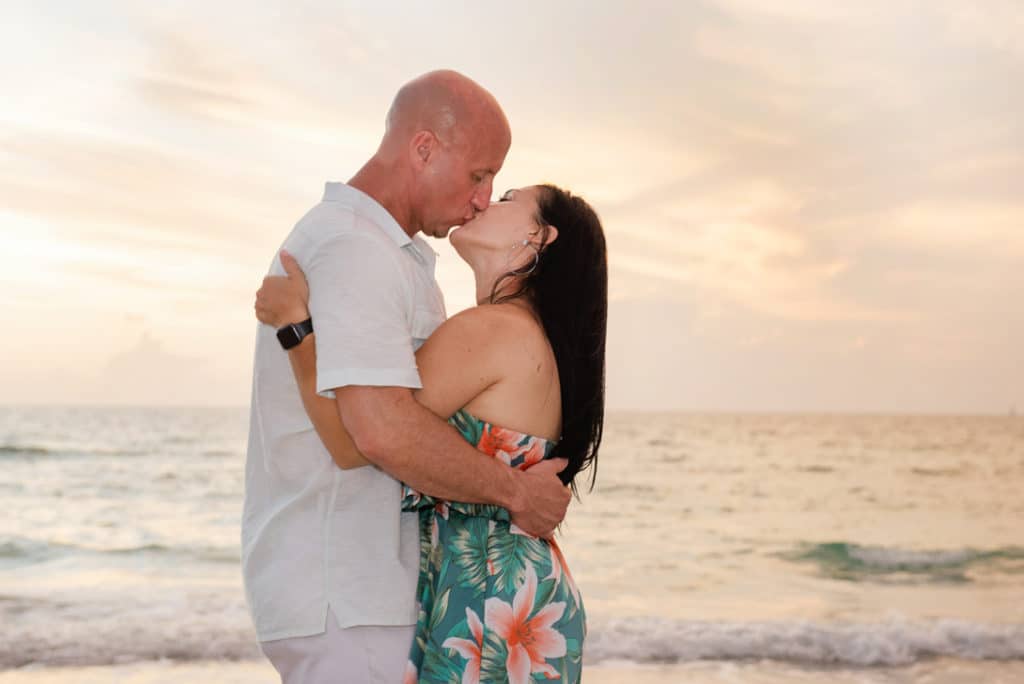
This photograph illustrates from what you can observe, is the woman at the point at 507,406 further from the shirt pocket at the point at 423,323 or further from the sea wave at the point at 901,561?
the sea wave at the point at 901,561

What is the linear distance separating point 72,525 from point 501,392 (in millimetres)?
13538

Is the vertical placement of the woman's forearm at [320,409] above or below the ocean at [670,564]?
above

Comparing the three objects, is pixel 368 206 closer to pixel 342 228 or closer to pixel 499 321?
pixel 342 228

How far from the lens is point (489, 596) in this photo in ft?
6.91

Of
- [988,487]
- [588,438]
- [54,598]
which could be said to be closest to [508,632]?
[588,438]

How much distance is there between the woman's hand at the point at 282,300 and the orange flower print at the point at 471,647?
704mm

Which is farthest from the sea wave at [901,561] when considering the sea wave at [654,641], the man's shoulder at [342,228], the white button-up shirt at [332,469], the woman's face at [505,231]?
the man's shoulder at [342,228]

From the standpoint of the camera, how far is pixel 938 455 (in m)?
28.0

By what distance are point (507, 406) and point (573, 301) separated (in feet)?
0.98

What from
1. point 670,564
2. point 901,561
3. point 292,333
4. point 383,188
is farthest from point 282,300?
point 901,561

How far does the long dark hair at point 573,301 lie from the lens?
2.26 m

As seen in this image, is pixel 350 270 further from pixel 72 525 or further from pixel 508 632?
pixel 72 525

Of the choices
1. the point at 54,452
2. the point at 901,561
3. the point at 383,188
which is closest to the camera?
the point at 383,188

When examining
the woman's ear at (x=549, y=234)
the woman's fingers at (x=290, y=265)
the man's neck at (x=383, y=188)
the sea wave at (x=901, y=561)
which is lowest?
the sea wave at (x=901, y=561)
